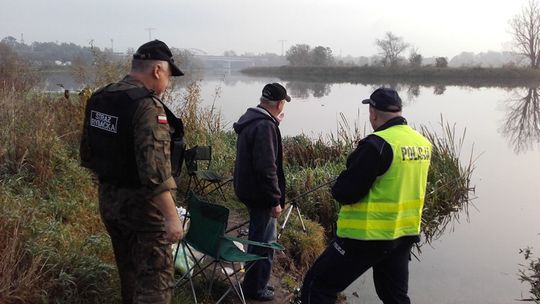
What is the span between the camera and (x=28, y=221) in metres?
3.51

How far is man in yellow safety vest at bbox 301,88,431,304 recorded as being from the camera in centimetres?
267

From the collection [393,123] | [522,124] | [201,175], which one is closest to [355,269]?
[393,123]

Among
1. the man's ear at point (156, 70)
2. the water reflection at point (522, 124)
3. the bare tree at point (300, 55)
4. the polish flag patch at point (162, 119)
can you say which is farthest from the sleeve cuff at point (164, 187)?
the bare tree at point (300, 55)

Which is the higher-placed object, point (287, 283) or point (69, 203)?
point (69, 203)

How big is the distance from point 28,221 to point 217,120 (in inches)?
233

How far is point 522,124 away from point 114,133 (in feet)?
63.0

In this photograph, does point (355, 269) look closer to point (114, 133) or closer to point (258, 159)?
point (258, 159)

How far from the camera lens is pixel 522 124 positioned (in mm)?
18484

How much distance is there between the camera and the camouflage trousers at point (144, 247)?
2525 mm

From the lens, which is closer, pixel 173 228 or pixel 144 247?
pixel 173 228

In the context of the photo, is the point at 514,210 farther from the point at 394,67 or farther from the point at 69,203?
the point at 394,67

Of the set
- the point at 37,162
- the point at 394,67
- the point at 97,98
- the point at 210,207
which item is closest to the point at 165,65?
the point at 97,98

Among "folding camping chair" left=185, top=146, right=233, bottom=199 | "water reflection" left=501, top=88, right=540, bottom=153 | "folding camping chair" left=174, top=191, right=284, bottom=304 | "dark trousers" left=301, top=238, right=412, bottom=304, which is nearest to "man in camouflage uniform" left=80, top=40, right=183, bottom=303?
"folding camping chair" left=174, top=191, right=284, bottom=304

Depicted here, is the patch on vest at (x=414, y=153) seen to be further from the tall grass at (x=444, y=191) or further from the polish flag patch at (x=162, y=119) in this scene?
the tall grass at (x=444, y=191)
